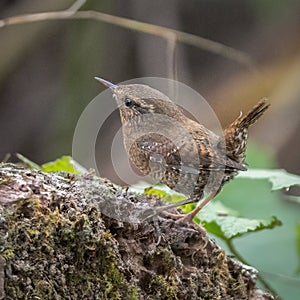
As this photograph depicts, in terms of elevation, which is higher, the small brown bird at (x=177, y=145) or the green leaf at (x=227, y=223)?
the small brown bird at (x=177, y=145)

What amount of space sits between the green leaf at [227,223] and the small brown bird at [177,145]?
0.07 metres

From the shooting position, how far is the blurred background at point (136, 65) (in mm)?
5410

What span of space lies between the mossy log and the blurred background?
3.22 m

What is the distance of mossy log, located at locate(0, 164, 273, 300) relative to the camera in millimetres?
1548

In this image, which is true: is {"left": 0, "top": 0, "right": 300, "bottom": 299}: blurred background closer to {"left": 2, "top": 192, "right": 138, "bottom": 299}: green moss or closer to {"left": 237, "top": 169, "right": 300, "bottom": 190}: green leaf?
{"left": 237, "top": 169, "right": 300, "bottom": 190}: green leaf

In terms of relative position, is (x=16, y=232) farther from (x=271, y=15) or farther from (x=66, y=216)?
(x=271, y=15)

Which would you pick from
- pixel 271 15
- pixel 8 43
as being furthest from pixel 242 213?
pixel 271 15

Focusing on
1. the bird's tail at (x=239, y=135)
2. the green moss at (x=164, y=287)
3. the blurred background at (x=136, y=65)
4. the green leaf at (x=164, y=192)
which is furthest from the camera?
the blurred background at (x=136, y=65)

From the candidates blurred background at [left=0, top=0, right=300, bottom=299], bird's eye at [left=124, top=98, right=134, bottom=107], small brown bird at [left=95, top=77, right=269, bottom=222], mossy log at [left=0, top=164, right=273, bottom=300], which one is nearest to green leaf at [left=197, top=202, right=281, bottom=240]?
small brown bird at [left=95, top=77, right=269, bottom=222]

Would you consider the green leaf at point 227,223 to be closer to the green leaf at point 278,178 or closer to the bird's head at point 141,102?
the green leaf at point 278,178

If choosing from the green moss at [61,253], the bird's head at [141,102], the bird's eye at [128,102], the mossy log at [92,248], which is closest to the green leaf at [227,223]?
the mossy log at [92,248]

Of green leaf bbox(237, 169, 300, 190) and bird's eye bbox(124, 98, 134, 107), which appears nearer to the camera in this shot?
green leaf bbox(237, 169, 300, 190)

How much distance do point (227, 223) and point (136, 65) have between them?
3.86 meters

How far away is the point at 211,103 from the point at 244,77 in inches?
13.9
